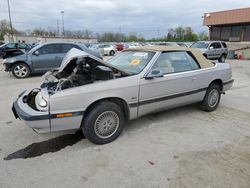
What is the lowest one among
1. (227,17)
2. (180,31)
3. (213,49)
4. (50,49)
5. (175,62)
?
(175,62)

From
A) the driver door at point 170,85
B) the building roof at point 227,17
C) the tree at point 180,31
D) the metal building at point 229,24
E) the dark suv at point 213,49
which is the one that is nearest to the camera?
the driver door at point 170,85

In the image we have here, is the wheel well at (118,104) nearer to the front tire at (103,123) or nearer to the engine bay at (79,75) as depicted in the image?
the front tire at (103,123)

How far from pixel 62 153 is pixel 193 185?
1.84m

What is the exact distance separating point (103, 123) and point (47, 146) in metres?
0.95

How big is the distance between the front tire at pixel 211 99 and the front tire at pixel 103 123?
219 cm

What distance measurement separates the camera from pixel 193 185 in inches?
94.7

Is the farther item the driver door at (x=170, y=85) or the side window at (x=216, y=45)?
the side window at (x=216, y=45)

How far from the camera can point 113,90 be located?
3184 mm

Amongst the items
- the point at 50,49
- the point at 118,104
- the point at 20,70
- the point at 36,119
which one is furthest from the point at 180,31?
the point at 36,119

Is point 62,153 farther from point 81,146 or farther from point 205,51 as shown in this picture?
point 205,51

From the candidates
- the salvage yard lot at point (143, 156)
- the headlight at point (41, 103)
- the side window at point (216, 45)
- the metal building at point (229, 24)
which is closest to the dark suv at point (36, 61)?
the salvage yard lot at point (143, 156)

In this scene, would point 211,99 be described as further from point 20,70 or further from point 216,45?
point 216,45

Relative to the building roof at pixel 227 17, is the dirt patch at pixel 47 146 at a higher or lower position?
lower

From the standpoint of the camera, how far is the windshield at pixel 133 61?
3.71 m
